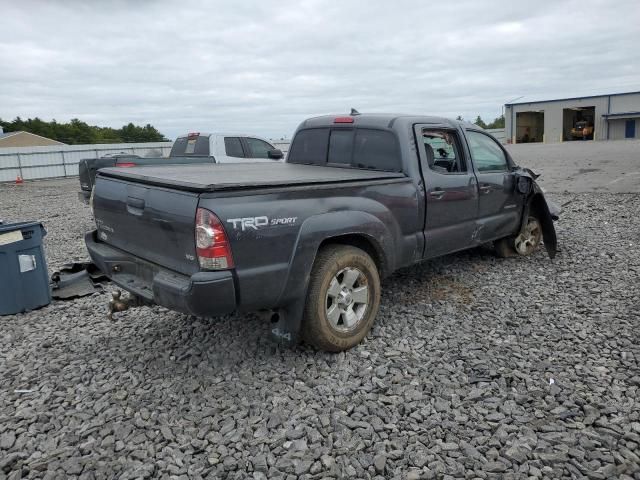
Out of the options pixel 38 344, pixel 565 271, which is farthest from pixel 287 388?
pixel 565 271

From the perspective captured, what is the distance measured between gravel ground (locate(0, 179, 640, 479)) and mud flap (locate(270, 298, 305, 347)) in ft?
1.01

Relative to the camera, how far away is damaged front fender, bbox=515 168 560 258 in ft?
20.4

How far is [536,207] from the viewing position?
674cm

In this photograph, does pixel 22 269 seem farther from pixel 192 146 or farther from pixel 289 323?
pixel 192 146

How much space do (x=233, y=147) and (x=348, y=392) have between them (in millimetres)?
8971

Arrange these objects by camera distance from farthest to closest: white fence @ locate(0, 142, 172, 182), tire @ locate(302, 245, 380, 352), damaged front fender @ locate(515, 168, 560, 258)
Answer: white fence @ locate(0, 142, 172, 182) < damaged front fender @ locate(515, 168, 560, 258) < tire @ locate(302, 245, 380, 352)

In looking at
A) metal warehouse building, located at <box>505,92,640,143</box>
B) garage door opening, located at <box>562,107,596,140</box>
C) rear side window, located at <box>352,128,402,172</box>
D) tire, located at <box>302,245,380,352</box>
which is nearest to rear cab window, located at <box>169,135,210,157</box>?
rear side window, located at <box>352,128,402,172</box>

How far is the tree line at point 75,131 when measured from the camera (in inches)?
2648

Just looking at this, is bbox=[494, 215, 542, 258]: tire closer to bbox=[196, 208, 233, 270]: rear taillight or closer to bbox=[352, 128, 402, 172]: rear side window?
bbox=[352, 128, 402, 172]: rear side window

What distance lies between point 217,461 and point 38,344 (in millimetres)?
2455

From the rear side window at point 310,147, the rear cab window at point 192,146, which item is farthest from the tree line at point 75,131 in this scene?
the rear side window at point 310,147

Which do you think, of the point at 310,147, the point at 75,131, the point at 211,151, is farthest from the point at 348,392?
the point at 75,131

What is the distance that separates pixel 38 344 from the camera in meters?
4.39

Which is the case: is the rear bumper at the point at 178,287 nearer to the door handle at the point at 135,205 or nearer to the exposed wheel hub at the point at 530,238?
the door handle at the point at 135,205
